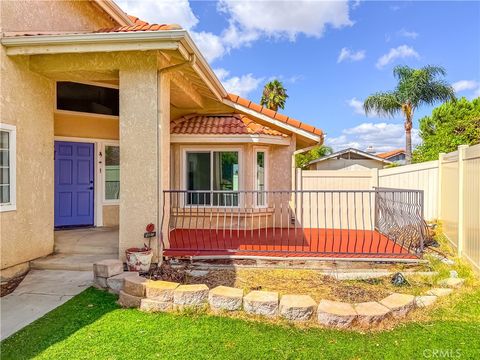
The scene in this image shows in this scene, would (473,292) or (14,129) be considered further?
(14,129)

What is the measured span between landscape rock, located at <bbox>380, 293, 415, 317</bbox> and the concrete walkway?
496 centimetres

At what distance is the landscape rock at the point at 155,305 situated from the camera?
195 inches

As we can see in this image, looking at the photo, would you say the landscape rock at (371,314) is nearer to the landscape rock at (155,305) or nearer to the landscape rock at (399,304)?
the landscape rock at (399,304)

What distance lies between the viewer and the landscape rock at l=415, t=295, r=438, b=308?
197 inches

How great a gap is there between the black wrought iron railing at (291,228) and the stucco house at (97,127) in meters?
0.60

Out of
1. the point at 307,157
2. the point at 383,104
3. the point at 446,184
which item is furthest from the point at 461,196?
the point at 307,157

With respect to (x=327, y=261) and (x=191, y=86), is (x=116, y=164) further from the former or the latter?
(x=327, y=261)

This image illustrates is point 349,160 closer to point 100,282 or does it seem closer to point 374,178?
point 374,178

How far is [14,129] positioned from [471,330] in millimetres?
8153

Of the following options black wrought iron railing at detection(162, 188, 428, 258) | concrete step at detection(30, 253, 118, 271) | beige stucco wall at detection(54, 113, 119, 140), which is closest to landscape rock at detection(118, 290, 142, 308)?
concrete step at detection(30, 253, 118, 271)

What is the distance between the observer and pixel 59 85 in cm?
893

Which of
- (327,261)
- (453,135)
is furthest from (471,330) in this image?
(453,135)

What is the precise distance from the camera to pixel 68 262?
6918 millimetres

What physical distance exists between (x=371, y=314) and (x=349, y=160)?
2869 centimetres
